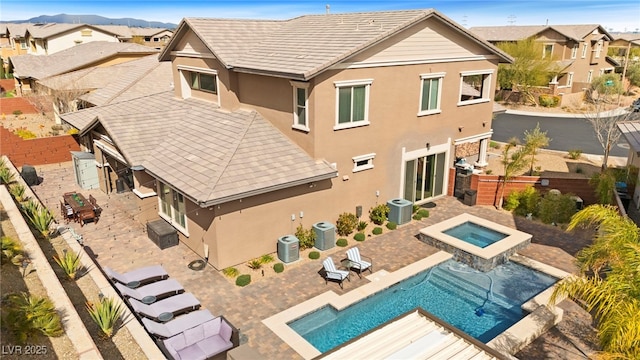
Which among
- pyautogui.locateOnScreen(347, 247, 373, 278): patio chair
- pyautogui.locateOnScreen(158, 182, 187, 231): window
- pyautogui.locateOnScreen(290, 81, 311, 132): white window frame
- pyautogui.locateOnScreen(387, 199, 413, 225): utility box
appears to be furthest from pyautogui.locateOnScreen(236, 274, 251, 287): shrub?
pyautogui.locateOnScreen(387, 199, 413, 225): utility box

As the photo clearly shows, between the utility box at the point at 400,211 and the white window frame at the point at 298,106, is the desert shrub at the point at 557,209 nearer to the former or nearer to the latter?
the utility box at the point at 400,211

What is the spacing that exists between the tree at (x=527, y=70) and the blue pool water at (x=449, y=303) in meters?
42.4

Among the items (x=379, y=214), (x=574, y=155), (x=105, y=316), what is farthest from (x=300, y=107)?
(x=574, y=155)

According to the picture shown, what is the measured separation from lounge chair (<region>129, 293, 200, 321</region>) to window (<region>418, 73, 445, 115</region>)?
13.5 m

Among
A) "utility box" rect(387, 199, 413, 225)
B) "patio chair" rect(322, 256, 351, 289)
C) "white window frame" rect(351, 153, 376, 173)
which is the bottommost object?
"patio chair" rect(322, 256, 351, 289)

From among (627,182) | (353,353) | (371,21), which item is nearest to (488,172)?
(627,182)

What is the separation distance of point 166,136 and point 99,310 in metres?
11.1

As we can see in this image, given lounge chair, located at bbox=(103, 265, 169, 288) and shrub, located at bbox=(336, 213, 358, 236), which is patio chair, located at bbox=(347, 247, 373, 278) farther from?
lounge chair, located at bbox=(103, 265, 169, 288)

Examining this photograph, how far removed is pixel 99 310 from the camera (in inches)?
395

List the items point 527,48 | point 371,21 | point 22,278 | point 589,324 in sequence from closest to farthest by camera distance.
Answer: point 22,278 → point 589,324 → point 371,21 → point 527,48

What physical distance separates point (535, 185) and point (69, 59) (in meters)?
46.7

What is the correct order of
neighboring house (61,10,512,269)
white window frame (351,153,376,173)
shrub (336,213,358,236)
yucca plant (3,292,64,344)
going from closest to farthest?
1. yucca plant (3,292,64,344)
2. neighboring house (61,10,512,269)
3. shrub (336,213,358,236)
4. white window frame (351,153,376,173)

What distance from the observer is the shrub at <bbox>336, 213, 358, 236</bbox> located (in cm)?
1859

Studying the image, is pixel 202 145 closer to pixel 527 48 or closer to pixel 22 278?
pixel 22 278
